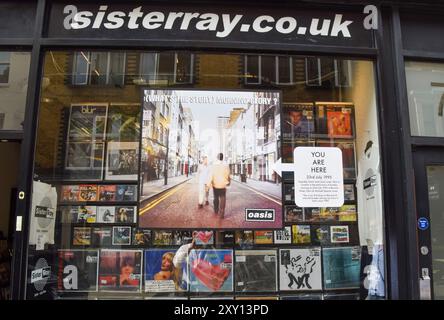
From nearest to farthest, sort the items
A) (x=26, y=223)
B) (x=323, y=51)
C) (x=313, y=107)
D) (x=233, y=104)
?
(x=26, y=223) < (x=323, y=51) < (x=233, y=104) < (x=313, y=107)

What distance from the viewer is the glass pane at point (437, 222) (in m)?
4.03

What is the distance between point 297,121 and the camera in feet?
15.3

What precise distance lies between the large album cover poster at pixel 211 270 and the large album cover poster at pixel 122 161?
1.05 metres

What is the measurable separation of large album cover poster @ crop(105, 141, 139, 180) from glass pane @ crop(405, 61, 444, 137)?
276 centimetres

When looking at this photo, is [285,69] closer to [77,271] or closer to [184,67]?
[184,67]

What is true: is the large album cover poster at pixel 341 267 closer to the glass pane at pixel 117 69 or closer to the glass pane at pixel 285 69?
the glass pane at pixel 285 69

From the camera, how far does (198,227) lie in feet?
14.0

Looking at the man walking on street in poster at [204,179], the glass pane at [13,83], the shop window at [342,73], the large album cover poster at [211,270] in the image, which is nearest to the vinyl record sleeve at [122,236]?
the large album cover poster at [211,270]

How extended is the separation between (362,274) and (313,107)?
1.81 metres

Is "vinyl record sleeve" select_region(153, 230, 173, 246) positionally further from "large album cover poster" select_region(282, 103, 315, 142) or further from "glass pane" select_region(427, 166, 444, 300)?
"glass pane" select_region(427, 166, 444, 300)

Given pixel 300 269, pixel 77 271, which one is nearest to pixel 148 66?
pixel 77 271

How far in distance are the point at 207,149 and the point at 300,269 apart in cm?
158
